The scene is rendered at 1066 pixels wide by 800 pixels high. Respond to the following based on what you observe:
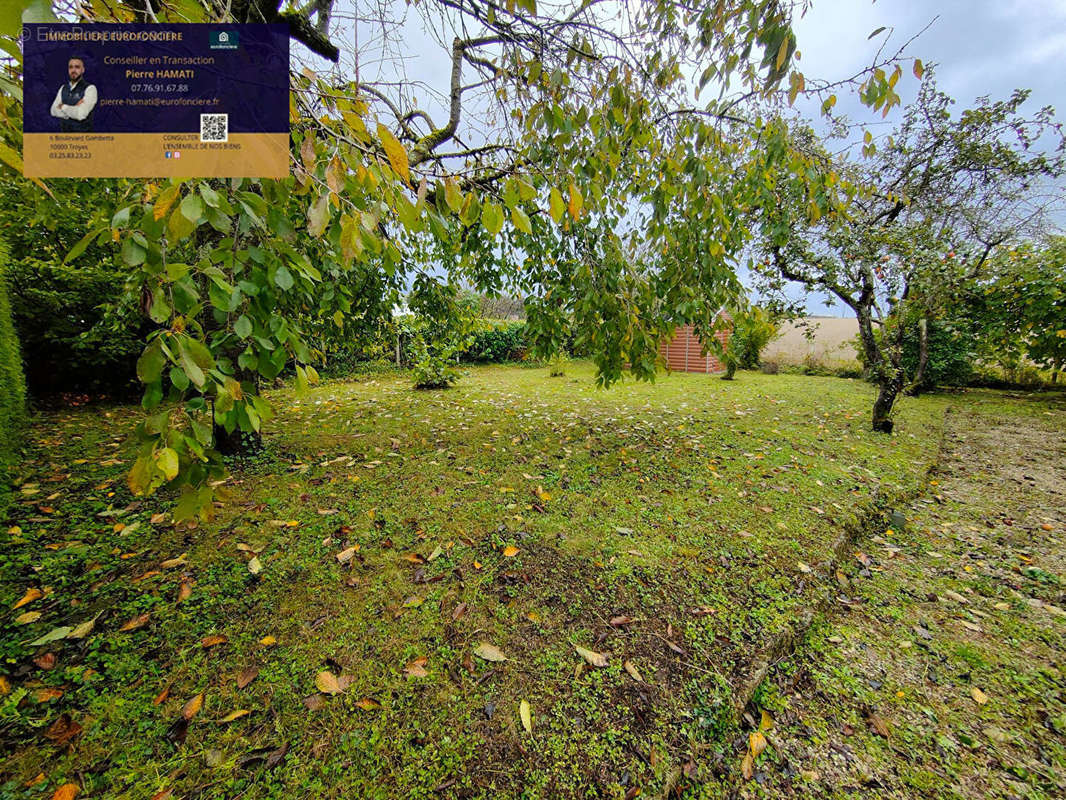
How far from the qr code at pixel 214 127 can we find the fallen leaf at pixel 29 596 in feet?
6.81

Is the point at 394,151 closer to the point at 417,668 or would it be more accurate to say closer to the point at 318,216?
the point at 318,216

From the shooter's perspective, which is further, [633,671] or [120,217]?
[633,671]

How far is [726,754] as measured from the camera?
1.30m

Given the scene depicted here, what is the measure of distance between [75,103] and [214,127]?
46 cm

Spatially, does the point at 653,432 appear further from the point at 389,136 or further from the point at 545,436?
the point at 389,136

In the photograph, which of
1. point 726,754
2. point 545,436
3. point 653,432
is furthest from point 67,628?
point 653,432

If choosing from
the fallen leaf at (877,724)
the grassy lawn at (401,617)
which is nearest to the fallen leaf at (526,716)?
the grassy lawn at (401,617)

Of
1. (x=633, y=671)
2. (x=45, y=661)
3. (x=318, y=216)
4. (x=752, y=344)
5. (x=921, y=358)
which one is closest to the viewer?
(x=318, y=216)

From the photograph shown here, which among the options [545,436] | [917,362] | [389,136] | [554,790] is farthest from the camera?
[917,362]

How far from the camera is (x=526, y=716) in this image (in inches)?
52.4

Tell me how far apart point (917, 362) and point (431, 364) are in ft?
35.0

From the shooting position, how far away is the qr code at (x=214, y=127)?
120 centimetres

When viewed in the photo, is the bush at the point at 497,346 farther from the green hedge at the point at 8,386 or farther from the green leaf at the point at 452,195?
the green leaf at the point at 452,195

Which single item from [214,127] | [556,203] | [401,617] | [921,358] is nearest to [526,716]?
[401,617]
